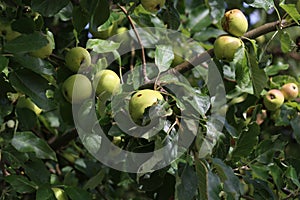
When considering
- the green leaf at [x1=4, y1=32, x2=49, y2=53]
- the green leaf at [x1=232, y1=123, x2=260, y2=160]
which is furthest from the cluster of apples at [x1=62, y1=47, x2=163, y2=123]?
the green leaf at [x1=232, y1=123, x2=260, y2=160]

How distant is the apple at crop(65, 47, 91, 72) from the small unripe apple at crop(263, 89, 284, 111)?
0.62m

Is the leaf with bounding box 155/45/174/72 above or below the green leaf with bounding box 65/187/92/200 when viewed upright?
above

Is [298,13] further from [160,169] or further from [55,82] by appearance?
[55,82]

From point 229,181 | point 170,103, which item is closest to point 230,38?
point 170,103

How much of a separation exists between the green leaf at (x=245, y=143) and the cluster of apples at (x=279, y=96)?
0.24m

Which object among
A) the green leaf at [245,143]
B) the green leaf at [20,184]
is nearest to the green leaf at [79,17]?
the green leaf at [20,184]

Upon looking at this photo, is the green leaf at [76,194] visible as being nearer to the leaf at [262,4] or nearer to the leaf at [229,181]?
the leaf at [229,181]

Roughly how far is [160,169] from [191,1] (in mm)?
1036

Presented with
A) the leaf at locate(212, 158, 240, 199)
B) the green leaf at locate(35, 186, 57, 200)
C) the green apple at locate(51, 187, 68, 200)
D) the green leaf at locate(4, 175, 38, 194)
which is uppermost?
the leaf at locate(212, 158, 240, 199)

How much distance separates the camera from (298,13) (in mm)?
1400

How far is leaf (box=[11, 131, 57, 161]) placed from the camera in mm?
1450

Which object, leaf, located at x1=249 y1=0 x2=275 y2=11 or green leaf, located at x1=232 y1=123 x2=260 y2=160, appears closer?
leaf, located at x1=249 y1=0 x2=275 y2=11

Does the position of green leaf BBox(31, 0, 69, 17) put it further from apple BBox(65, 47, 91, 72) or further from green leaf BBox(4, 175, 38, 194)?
green leaf BBox(4, 175, 38, 194)

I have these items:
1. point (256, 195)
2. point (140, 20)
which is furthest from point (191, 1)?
point (256, 195)
